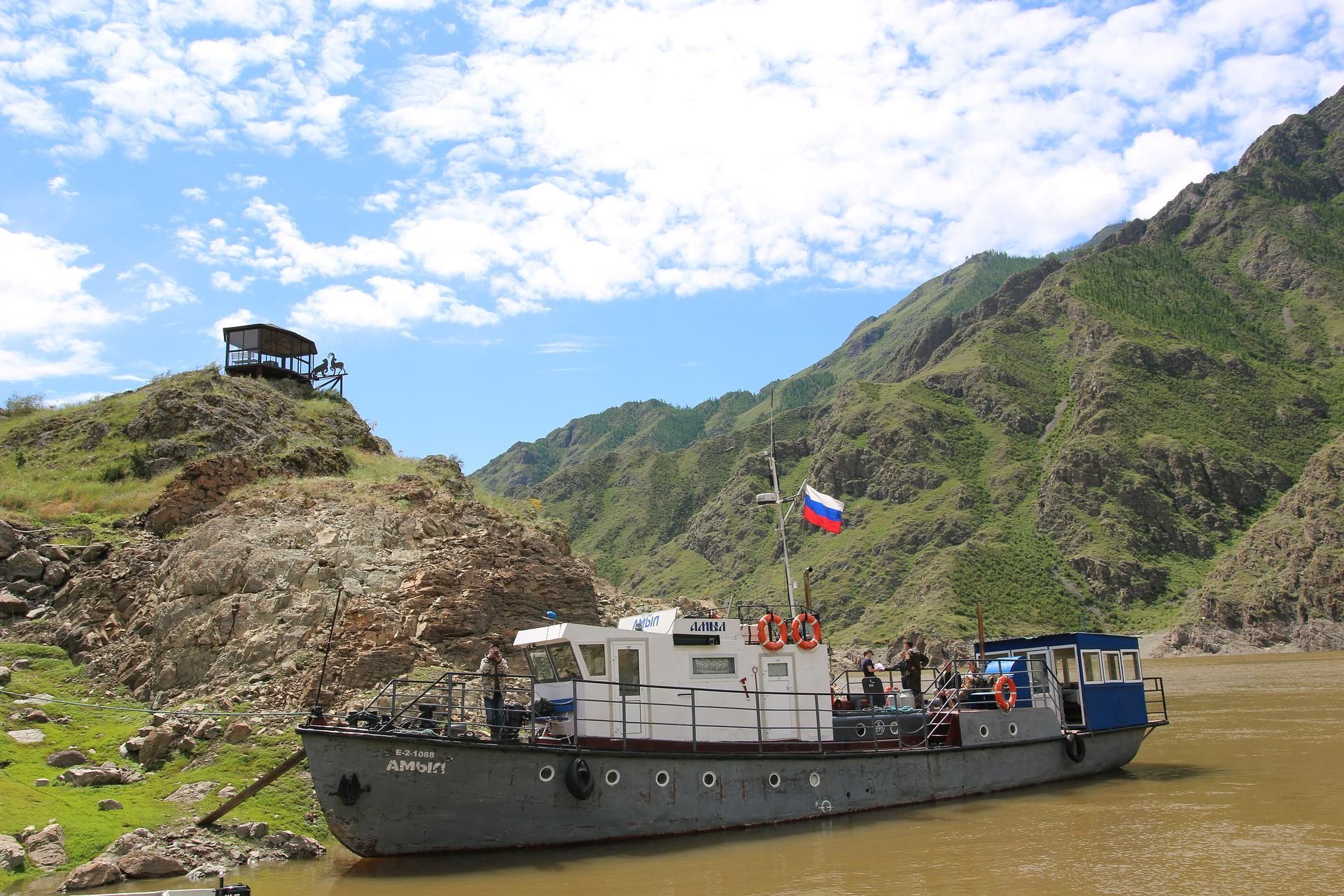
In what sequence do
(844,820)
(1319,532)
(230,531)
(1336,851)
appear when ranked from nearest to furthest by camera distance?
(1336,851) < (844,820) < (230,531) < (1319,532)

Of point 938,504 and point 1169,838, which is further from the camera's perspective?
point 938,504

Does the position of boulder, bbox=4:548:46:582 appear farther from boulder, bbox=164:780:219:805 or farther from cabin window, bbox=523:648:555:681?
cabin window, bbox=523:648:555:681


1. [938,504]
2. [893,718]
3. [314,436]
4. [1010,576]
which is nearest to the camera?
[893,718]

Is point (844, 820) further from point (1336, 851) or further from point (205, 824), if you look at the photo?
point (205, 824)

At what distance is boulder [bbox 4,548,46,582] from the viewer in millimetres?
21375

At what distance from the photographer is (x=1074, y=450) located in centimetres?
11344

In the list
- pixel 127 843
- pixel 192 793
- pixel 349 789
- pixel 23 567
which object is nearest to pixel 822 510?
pixel 349 789

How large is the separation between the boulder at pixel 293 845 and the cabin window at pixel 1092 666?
1562 cm

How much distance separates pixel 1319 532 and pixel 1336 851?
9086 cm

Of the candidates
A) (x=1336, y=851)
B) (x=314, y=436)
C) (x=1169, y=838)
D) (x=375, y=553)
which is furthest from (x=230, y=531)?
(x=1336, y=851)

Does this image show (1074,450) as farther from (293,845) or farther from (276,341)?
(293,845)

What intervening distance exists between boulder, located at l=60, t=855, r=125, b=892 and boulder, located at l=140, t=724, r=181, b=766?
336cm

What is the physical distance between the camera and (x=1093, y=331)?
131500mm

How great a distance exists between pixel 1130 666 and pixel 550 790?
14491 mm
